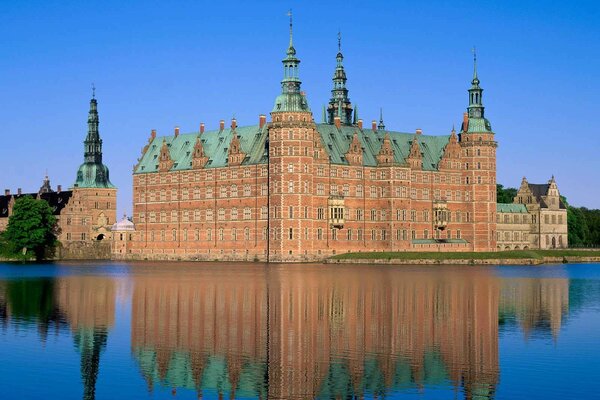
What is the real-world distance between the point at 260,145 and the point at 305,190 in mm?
10659

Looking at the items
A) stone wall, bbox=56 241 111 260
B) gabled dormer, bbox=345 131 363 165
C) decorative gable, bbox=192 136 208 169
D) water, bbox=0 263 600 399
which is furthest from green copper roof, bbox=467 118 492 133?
water, bbox=0 263 600 399

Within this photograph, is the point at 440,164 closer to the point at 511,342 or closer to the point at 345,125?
the point at 345,125

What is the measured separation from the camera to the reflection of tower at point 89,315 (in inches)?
1195

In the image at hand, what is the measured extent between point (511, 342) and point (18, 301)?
2745 cm

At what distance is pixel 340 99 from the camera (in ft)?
456

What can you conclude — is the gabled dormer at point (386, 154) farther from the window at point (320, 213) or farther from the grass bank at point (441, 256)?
the grass bank at point (441, 256)

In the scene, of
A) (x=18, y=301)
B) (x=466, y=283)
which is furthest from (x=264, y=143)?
(x=18, y=301)

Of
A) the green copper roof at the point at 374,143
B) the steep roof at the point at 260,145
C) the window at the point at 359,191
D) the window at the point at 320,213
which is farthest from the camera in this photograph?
the window at the point at 359,191

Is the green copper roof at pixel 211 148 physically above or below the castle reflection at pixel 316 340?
above

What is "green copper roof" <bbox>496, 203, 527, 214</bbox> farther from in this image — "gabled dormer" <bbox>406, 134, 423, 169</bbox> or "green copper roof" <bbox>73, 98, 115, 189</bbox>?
"green copper roof" <bbox>73, 98, 115, 189</bbox>

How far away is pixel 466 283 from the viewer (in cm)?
6881

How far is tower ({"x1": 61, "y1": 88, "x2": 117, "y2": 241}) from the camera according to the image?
148375 mm

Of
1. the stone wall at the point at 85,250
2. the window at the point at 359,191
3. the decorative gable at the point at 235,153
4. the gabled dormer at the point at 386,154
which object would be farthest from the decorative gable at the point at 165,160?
the gabled dormer at the point at 386,154

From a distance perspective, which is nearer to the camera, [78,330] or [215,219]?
[78,330]
